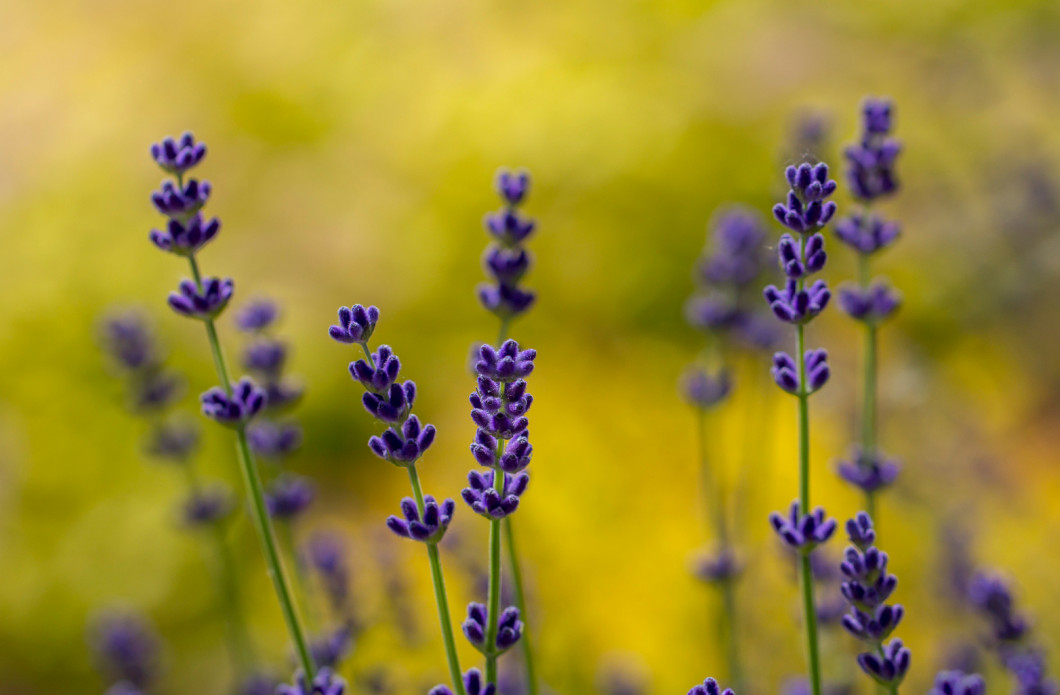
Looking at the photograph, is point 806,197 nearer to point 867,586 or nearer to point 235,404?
point 867,586

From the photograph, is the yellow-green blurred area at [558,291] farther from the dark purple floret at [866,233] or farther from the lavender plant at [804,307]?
the lavender plant at [804,307]

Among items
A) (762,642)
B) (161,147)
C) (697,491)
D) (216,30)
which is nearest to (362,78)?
(216,30)

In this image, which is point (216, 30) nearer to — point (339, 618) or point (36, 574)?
point (36, 574)

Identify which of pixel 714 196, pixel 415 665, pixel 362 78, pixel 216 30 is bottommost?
pixel 415 665

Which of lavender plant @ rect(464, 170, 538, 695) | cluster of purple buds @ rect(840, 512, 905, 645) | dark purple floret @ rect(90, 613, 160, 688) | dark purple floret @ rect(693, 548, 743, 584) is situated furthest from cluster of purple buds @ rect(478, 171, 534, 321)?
dark purple floret @ rect(90, 613, 160, 688)

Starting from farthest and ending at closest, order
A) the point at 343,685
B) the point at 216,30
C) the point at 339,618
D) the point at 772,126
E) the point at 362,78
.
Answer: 1. the point at 216,30
2. the point at 362,78
3. the point at 772,126
4. the point at 339,618
5. the point at 343,685

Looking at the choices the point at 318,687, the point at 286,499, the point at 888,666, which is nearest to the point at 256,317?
the point at 286,499

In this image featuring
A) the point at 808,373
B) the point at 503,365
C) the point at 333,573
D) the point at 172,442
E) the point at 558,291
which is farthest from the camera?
the point at 558,291

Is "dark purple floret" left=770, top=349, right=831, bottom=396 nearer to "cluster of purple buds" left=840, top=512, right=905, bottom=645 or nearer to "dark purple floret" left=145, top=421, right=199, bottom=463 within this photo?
"cluster of purple buds" left=840, top=512, right=905, bottom=645
